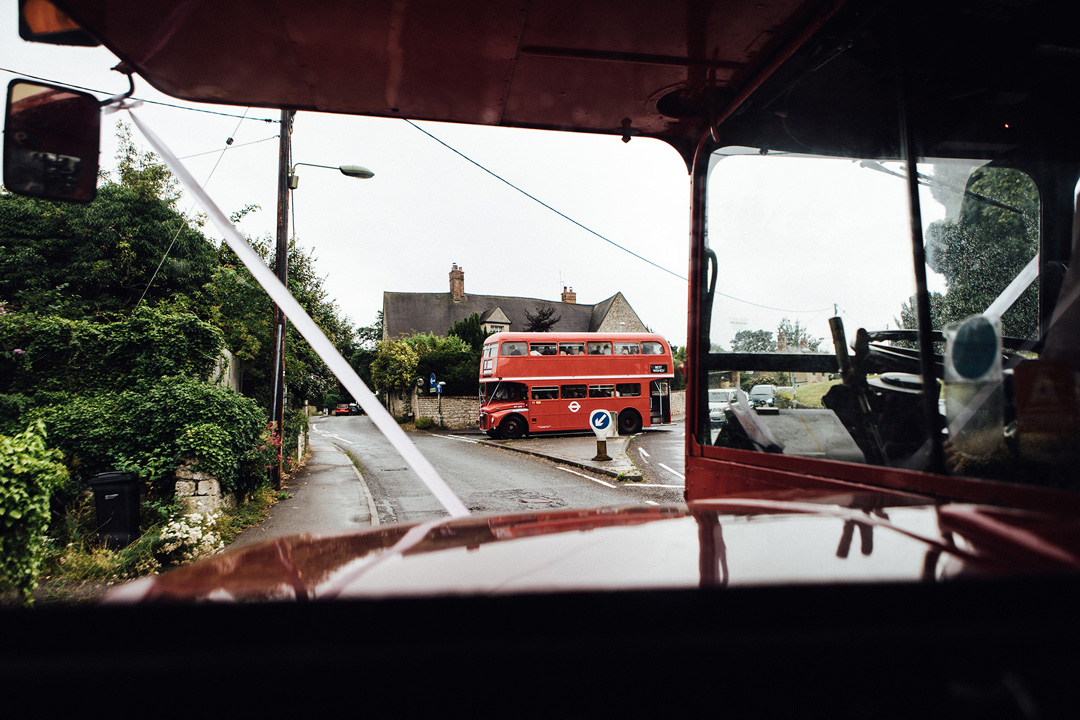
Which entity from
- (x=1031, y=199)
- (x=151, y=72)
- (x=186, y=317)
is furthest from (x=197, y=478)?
(x=1031, y=199)

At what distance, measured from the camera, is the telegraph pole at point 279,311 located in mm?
9922

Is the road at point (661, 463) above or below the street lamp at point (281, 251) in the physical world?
below

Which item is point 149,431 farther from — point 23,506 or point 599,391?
point 599,391

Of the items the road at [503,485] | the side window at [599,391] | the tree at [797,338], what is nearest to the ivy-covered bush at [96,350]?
A: the road at [503,485]

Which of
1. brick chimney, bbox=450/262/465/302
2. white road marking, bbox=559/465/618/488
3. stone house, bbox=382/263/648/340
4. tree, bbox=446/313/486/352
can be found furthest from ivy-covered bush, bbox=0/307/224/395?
brick chimney, bbox=450/262/465/302

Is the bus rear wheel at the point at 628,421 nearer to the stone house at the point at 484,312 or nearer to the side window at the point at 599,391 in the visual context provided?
the side window at the point at 599,391

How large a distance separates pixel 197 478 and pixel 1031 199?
7.96 metres

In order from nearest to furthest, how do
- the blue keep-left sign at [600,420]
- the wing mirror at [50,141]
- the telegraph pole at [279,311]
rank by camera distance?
the wing mirror at [50,141] → the telegraph pole at [279,311] → the blue keep-left sign at [600,420]

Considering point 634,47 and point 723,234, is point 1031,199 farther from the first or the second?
point 634,47

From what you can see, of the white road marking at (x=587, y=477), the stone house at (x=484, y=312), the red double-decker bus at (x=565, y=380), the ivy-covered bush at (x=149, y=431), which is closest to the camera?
the ivy-covered bush at (x=149, y=431)

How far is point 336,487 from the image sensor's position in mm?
11102

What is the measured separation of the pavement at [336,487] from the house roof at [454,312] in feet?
76.1

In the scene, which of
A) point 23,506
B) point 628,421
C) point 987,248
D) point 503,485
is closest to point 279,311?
point 503,485

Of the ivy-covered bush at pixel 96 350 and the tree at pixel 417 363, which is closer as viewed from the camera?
the ivy-covered bush at pixel 96 350
